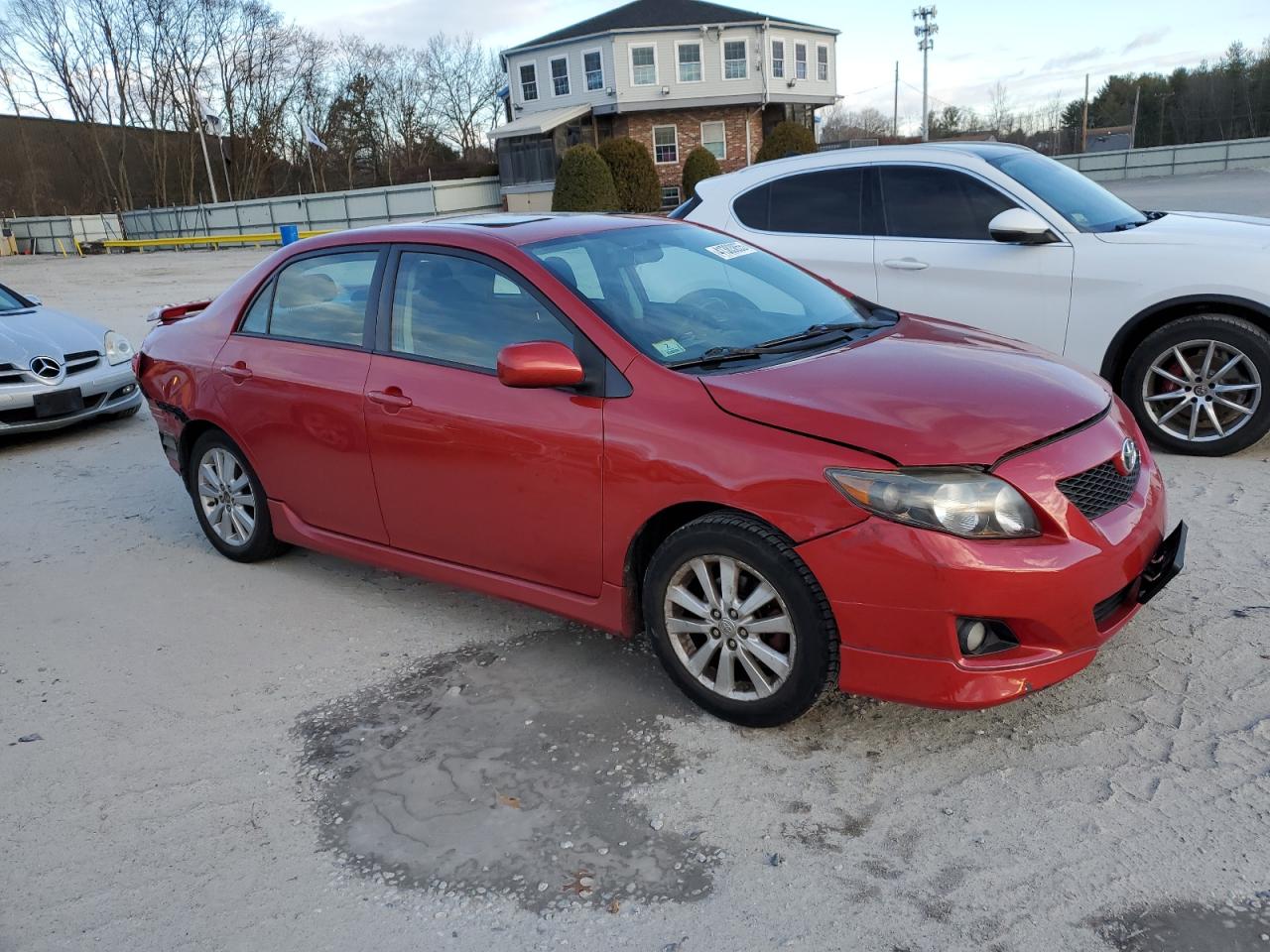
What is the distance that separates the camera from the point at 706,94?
46.8 metres

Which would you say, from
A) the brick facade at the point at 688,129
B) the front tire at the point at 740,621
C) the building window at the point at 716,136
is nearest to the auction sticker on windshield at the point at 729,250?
the front tire at the point at 740,621

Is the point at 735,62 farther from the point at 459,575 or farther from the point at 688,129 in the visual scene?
the point at 459,575

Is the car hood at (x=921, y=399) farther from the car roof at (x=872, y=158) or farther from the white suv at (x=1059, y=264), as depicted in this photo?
the car roof at (x=872, y=158)

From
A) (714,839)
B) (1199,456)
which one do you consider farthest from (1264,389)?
(714,839)

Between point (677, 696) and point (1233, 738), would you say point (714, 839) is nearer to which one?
point (677, 696)

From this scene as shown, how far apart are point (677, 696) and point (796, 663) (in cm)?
68

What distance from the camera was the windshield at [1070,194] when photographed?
6.29 meters

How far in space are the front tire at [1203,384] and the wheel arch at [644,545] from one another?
148 inches

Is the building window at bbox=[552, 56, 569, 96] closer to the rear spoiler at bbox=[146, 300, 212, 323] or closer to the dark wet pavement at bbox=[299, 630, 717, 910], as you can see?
the rear spoiler at bbox=[146, 300, 212, 323]

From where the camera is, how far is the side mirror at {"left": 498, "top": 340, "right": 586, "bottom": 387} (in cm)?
352

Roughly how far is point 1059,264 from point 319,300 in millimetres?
4213

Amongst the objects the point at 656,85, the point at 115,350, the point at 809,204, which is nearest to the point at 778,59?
the point at 656,85

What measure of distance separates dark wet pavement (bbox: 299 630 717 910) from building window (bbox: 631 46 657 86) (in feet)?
150

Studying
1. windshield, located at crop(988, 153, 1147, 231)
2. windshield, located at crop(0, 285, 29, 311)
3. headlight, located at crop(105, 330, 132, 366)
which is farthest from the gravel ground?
windshield, located at crop(0, 285, 29, 311)
